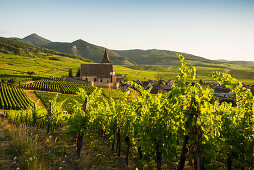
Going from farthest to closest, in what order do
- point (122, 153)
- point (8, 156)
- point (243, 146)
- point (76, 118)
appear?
point (122, 153), point (76, 118), point (8, 156), point (243, 146)

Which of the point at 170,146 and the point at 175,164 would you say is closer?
the point at 170,146

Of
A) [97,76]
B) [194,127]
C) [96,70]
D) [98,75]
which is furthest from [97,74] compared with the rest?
[194,127]

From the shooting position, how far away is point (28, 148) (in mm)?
6938

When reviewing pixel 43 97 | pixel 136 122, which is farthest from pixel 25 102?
pixel 136 122

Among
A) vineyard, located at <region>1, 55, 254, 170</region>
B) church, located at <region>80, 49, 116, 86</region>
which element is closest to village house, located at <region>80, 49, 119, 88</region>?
church, located at <region>80, 49, 116, 86</region>

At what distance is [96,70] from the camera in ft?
260

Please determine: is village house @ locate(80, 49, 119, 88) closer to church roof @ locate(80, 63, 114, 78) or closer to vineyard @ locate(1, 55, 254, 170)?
church roof @ locate(80, 63, 114, 78)

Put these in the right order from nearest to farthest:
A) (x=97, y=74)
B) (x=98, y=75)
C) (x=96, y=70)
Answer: (x=98, y=75) < (x=97, y=74) < (x=96, y=70)

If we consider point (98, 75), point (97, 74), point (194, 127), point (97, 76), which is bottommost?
point (97, 76)

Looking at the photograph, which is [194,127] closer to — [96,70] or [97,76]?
[97,76]

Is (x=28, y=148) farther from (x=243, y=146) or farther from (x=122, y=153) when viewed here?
(x=243, y=146)

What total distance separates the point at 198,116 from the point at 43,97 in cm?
4980

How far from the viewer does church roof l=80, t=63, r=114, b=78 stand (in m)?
77.8

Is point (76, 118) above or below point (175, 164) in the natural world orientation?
above
